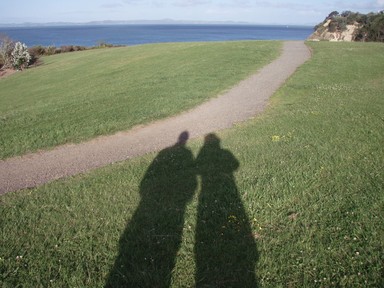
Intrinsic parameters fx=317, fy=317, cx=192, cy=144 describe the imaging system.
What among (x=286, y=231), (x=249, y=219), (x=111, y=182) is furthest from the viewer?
(x=111, y=182)

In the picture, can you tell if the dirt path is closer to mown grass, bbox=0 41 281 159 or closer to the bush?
mown grass, bbox=0 41 281 159

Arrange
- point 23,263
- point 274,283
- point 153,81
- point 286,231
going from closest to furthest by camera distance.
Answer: point 274,283 → point 23,263 → point 286,231 → point 153,81

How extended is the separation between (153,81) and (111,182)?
13.1 m

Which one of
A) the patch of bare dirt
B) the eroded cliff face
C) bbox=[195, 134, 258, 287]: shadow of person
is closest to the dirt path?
bbox=[195, 134, 258, 287]: shadow of person

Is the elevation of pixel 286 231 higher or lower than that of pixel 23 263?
higher

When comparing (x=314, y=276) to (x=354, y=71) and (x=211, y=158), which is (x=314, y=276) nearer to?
(x=211, y=158)

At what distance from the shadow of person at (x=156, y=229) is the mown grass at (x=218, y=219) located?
0.07 ft

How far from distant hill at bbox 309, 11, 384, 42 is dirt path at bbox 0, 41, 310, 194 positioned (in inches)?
1473

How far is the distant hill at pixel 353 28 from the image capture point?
43969 mm

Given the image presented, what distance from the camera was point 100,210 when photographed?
6086mm

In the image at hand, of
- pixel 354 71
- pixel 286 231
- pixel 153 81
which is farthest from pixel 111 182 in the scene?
pixel 354 71

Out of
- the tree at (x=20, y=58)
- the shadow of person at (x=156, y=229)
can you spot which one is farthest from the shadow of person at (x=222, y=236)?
the tree at (x=20, y=58)

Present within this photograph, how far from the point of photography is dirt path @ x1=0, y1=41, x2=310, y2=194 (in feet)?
26.8

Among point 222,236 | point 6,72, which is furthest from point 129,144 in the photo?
point 6,72
